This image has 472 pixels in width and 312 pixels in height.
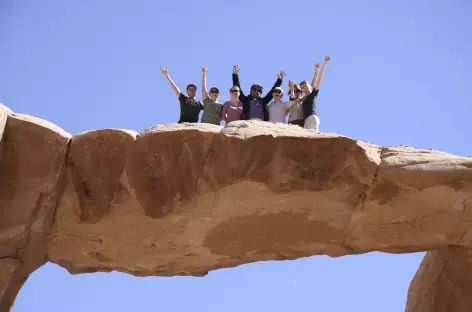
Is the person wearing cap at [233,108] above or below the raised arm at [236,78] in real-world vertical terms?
below

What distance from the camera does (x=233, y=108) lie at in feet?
27.2

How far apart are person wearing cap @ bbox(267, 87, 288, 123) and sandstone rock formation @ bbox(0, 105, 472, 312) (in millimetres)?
938

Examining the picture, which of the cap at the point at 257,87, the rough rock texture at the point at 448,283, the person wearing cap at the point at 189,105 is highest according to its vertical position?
the cap at the point at 257,87

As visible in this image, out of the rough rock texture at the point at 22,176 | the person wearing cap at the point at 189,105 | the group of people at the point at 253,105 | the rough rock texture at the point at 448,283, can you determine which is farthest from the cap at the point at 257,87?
the rough rock texture at the point at 448,283

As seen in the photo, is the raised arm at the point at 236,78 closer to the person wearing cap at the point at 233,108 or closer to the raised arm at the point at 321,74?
the person wearing cap at the point at 233,108

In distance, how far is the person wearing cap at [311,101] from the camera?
8062 mm

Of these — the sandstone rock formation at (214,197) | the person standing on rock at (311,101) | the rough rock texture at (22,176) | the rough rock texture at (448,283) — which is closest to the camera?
the sandstone rock formation at (214,197)

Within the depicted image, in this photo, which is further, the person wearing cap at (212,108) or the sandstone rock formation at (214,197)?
the person wearing cap at (212,108)

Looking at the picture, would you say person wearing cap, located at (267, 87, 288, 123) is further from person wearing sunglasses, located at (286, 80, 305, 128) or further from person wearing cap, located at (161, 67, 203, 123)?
person wearing cap, located at (161, 67, 203, 123)

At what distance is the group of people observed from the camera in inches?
327

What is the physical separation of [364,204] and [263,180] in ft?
4.02

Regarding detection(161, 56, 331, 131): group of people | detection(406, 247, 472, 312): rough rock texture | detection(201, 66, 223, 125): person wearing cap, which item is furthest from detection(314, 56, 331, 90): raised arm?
detection(406, 247, 472, 312): rough rock texture

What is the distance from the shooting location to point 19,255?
765 centimetres

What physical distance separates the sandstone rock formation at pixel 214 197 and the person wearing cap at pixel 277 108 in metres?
0.94
